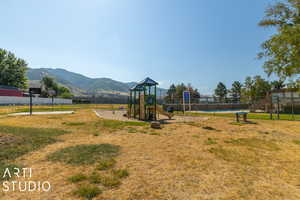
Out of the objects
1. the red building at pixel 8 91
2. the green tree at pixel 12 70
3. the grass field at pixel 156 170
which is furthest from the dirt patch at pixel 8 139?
the green tree at pixel 12 70

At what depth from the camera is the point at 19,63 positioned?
46531 millimetres

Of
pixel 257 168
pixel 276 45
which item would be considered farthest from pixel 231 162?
pixel 276 45

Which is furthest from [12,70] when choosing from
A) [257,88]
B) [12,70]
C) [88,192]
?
[257,88]

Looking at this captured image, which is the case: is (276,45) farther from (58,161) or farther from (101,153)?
(58,161)

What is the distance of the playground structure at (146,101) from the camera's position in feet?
42.5

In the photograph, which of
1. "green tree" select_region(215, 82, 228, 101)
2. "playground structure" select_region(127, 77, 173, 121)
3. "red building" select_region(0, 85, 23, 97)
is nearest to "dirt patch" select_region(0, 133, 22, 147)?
"playground structure" select_region(127, 77, 173, 121)

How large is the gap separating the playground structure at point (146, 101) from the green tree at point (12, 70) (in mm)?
50220

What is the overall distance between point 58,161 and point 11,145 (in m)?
2.24

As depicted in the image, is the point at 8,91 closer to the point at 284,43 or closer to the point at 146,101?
the point at 146,101

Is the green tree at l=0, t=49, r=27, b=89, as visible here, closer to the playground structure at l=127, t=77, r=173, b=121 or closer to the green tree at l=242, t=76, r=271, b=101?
the playground structure at l=127, t=77, r=173, b=121

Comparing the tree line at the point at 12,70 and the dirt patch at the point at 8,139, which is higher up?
the tree line at the point at 12,70

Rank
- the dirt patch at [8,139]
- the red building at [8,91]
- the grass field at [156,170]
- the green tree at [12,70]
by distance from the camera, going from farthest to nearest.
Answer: the green tree at [12,70] → the red building at [8,91] → the dirt patch at [8,139] → the grass field at [156,170]

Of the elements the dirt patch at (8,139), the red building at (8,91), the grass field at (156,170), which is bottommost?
the grass field at (156,170)

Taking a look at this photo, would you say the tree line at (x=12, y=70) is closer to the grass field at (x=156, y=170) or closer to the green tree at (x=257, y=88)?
the grass field at (x=156, y=170)
